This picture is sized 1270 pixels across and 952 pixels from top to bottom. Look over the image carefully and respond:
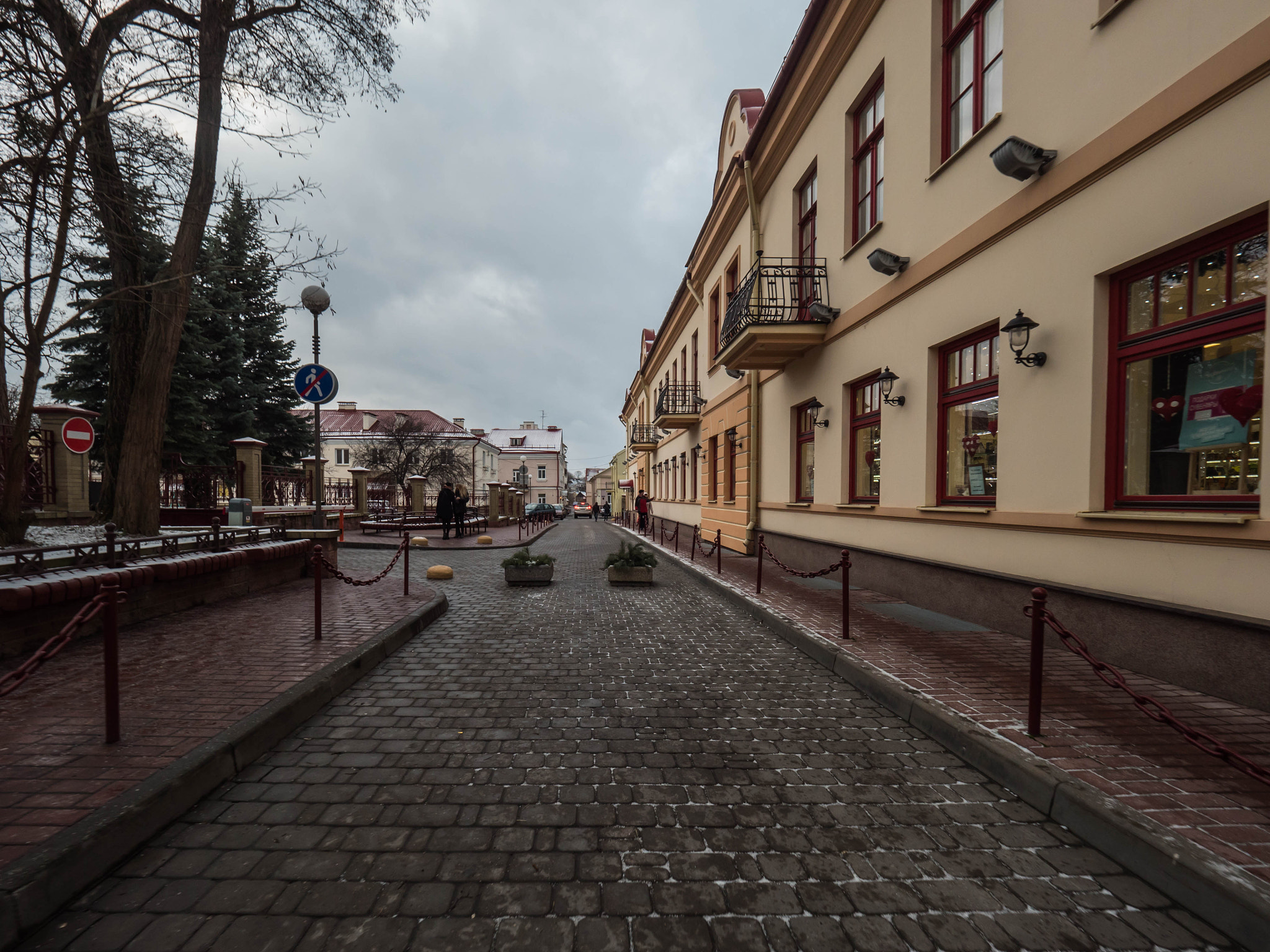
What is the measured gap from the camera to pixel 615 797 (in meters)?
2.92

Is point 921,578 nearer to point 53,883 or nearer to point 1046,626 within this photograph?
point 1046,626

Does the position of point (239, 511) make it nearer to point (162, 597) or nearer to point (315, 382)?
point (315, 382)

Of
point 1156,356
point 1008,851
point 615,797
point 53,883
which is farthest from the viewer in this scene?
point 1156,356

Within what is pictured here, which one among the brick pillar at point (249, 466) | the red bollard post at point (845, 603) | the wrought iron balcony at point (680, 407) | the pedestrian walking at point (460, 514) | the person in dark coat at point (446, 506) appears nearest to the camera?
the red bollard post at point (845, 603)

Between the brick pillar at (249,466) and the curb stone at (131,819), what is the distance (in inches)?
506

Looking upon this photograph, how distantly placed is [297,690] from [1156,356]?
7.04 meters

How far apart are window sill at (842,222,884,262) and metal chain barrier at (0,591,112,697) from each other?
937cm

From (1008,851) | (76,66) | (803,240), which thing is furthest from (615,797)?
(803,240)

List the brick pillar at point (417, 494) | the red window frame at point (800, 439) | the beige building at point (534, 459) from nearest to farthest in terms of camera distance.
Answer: the red window frame at point (800, 439) → the brick pillar at point (417, 494) → the beige building at point (534, 459)

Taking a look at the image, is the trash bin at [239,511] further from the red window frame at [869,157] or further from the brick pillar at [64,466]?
the red window frame at [869,157]

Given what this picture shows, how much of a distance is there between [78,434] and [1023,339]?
14270mm

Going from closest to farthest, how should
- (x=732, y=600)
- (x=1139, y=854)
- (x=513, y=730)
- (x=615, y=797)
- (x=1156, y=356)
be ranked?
(x=1139, y=854), (x=615, y=797), (x=513, y=730), (x=1156, y=356), (x=732, y=600)

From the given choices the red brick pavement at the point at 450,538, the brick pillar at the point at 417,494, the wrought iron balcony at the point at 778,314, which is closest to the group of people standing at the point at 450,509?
the red brick pavement at the point at 450,538

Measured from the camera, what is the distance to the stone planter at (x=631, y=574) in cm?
1012
